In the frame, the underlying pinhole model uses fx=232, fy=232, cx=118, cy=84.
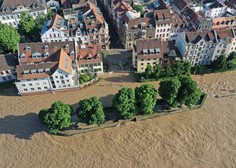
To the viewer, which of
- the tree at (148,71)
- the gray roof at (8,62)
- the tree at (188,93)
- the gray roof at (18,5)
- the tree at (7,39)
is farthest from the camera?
the gray roof at (18,5)

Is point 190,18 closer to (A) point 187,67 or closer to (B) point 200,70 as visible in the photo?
(B) point 200,70

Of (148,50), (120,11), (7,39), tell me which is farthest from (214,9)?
(7,39)

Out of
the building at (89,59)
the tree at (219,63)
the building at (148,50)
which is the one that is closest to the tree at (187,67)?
the building at (148,50)

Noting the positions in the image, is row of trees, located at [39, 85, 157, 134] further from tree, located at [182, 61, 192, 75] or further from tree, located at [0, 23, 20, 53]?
tree, located at [0, 23, 20, 53]

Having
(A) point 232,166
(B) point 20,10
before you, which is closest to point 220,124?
(A) point 232,166

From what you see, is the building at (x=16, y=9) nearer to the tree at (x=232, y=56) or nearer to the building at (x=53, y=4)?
the building at (x=53, y=4)

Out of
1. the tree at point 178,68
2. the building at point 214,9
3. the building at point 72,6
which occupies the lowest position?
the tree at point 178,68

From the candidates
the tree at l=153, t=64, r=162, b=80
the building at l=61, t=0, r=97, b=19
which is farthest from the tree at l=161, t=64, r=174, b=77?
the building at l=61, t=0, r=97, b=19

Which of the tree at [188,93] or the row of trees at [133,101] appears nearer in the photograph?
the row of trees at [133,101]
